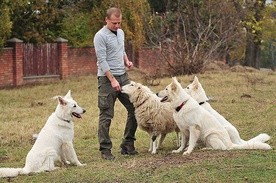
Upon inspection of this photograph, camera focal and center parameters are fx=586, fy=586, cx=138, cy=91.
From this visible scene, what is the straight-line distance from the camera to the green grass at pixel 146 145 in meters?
7.53

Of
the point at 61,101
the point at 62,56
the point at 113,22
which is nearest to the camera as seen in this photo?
the point at 61,101

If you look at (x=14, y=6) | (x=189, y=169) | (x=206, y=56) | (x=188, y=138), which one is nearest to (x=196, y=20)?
(x=206, y=56)

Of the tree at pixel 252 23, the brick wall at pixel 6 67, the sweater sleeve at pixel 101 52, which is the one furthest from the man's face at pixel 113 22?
the tree at pixel 252 23

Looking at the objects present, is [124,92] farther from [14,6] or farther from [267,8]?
[267,8]

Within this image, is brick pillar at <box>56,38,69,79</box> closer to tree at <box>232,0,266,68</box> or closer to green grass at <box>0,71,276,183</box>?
green grass at <box>0,71,276,183</box>

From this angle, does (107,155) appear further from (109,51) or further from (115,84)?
(109,51)

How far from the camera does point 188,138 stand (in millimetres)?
9625

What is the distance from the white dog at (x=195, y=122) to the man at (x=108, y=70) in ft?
2.81

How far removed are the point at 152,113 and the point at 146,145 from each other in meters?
1.28

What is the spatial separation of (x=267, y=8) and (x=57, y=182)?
34516mm

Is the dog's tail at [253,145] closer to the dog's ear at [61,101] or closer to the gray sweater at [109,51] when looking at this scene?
the gray sweater at [109,51]

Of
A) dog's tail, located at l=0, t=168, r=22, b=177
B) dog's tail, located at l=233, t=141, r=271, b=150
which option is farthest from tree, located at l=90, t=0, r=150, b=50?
dog's tail, located at l=0, t=168, r=22, b=177

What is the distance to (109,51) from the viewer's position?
9273 mm

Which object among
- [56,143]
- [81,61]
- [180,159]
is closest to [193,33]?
[81,61]
